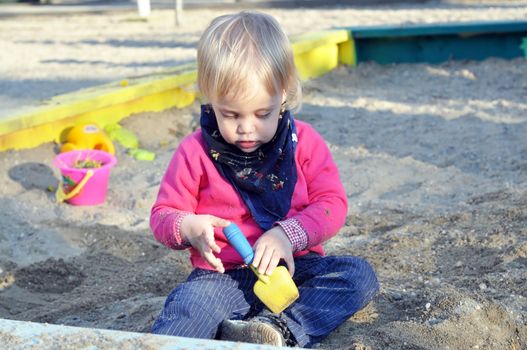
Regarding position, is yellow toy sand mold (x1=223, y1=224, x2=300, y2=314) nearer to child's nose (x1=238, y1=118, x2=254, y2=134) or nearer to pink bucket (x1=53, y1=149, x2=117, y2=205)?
child's nose (x1=238, y1=118, x2=254, y2=134)

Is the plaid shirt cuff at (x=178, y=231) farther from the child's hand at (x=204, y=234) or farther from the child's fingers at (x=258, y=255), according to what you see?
the child's fingers at (x=258, y=255)

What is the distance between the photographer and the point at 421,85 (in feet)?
18.8

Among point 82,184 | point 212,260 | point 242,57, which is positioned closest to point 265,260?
point 212,260

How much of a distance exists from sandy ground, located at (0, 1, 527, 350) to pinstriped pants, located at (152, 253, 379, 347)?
0.07m

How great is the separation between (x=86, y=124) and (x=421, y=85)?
7.85 feet

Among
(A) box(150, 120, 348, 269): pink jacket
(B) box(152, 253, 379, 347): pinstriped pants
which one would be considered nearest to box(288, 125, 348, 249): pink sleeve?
(A) box(150, 120, 348, 269): pink jacket

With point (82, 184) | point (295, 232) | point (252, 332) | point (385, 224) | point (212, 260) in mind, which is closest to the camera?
point (252, 332)

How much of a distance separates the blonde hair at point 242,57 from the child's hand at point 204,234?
0.31 m

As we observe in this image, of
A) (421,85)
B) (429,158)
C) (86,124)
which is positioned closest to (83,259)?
(86,124)

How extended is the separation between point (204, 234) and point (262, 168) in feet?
0.96

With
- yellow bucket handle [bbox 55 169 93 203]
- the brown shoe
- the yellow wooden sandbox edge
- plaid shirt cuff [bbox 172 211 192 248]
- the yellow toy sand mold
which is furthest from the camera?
the yellow wooden sandbox edge

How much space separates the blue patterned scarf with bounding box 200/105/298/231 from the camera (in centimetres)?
234

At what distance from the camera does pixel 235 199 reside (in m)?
2.37

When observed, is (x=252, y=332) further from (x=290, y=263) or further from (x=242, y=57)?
(x=242, y=57)
